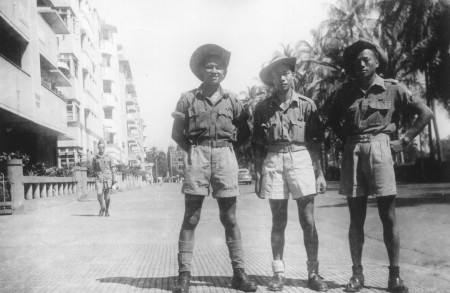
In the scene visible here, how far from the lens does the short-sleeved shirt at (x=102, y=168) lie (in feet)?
41.7

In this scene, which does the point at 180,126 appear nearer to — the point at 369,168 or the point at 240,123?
the point at 240,123

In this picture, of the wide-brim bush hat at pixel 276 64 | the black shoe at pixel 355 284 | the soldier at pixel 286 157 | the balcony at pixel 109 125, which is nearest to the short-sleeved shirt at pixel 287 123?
the soldier at pixel 286 157

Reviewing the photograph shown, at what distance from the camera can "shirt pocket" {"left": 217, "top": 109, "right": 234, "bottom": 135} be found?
4.47 m

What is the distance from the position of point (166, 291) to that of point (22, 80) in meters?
15.3

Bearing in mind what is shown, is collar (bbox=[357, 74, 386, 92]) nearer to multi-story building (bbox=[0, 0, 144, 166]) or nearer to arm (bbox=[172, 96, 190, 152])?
arm (bbox=[172, 96, 190, 152])

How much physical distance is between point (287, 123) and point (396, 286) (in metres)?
1.55

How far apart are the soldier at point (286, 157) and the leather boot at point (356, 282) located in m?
0.25

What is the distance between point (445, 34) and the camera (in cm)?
3030

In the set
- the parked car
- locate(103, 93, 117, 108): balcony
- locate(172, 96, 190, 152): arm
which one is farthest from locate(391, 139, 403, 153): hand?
locate(103, 93, 117, 108): balcony

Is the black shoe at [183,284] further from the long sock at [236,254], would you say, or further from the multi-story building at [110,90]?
the multi-story building at [110,90]

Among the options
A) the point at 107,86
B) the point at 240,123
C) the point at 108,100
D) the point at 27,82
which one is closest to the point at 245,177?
the point at 108,100

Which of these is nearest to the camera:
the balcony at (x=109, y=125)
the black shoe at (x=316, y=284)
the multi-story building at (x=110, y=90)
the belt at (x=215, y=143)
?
the black shoe at (x=316, y=284)

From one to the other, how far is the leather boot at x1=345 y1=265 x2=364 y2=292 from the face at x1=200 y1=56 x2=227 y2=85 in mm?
1956

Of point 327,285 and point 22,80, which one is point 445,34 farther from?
point 327,285
